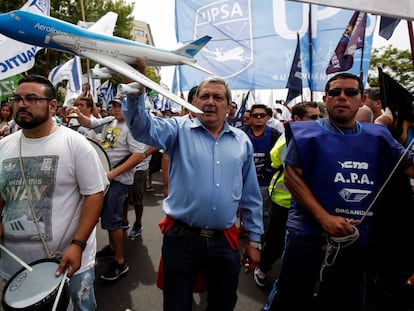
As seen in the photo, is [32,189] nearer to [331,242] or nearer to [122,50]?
[122,50]

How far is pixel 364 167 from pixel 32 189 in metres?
2.00

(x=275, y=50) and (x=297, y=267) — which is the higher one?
(x=275, y=50)

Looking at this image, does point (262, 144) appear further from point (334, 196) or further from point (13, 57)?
point (13, 57)

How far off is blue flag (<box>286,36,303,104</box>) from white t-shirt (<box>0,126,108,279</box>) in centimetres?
546

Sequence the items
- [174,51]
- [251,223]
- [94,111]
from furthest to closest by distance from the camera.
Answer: [94,111] → [251,223] → [174,51]

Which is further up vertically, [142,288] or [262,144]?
[262,144]

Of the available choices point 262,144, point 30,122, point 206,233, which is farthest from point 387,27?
point 30,122

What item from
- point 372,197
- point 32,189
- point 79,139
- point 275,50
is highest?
point 275,50

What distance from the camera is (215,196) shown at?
1843 millimetres

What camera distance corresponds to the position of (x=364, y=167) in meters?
1.84

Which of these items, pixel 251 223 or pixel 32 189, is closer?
pixel 32 189

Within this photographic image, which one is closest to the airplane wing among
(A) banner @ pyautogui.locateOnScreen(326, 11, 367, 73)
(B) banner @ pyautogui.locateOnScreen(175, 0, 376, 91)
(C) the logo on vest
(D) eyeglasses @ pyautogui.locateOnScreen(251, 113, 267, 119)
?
(C) the logo on vest

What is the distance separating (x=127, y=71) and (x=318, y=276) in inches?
67.7

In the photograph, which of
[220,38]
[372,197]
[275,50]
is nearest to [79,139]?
[372,197]
